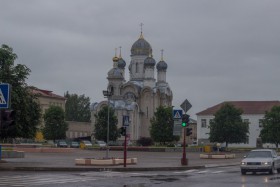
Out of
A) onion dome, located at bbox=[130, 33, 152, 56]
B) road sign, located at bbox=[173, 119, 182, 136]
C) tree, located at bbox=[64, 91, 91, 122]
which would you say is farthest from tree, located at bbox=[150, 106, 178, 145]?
tree, located at bbox=[64, 91, 91, 122]

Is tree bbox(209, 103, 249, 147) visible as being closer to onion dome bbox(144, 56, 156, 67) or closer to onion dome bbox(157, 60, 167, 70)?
onion dome bbox(144, 56, 156, 67)

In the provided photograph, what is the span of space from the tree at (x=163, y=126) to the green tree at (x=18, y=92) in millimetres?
56008

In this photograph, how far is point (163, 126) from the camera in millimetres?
93500

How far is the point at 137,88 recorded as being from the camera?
405 feet

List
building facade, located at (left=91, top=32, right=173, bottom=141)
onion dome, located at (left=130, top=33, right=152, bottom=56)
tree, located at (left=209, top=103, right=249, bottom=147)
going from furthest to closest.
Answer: onion dome, located at (left=130, top=33, right=152, bottom=56)
building facade, located at (left=91, top=32, right=173, bottom=141)
tree, located at (left=209, top=103, right=249, bottom=147)

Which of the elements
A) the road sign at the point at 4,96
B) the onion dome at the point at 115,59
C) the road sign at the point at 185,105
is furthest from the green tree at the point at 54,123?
the road sign at the point at 4,96

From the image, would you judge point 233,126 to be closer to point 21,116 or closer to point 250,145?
point 250,145

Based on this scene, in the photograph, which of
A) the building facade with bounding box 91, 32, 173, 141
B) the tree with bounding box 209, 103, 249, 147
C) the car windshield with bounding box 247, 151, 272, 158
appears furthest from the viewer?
the building facade with bounding box 91, 32, 173, 141

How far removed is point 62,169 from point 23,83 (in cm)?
870

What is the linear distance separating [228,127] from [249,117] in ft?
92.1

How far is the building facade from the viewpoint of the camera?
11920 cm

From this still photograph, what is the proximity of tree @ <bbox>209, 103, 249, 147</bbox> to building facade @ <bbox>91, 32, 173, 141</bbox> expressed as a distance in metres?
24.0

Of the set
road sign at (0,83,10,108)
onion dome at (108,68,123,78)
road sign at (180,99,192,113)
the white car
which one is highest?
onion dome at (108,68,123,78)

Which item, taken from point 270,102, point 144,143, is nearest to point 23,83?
point 144,143
